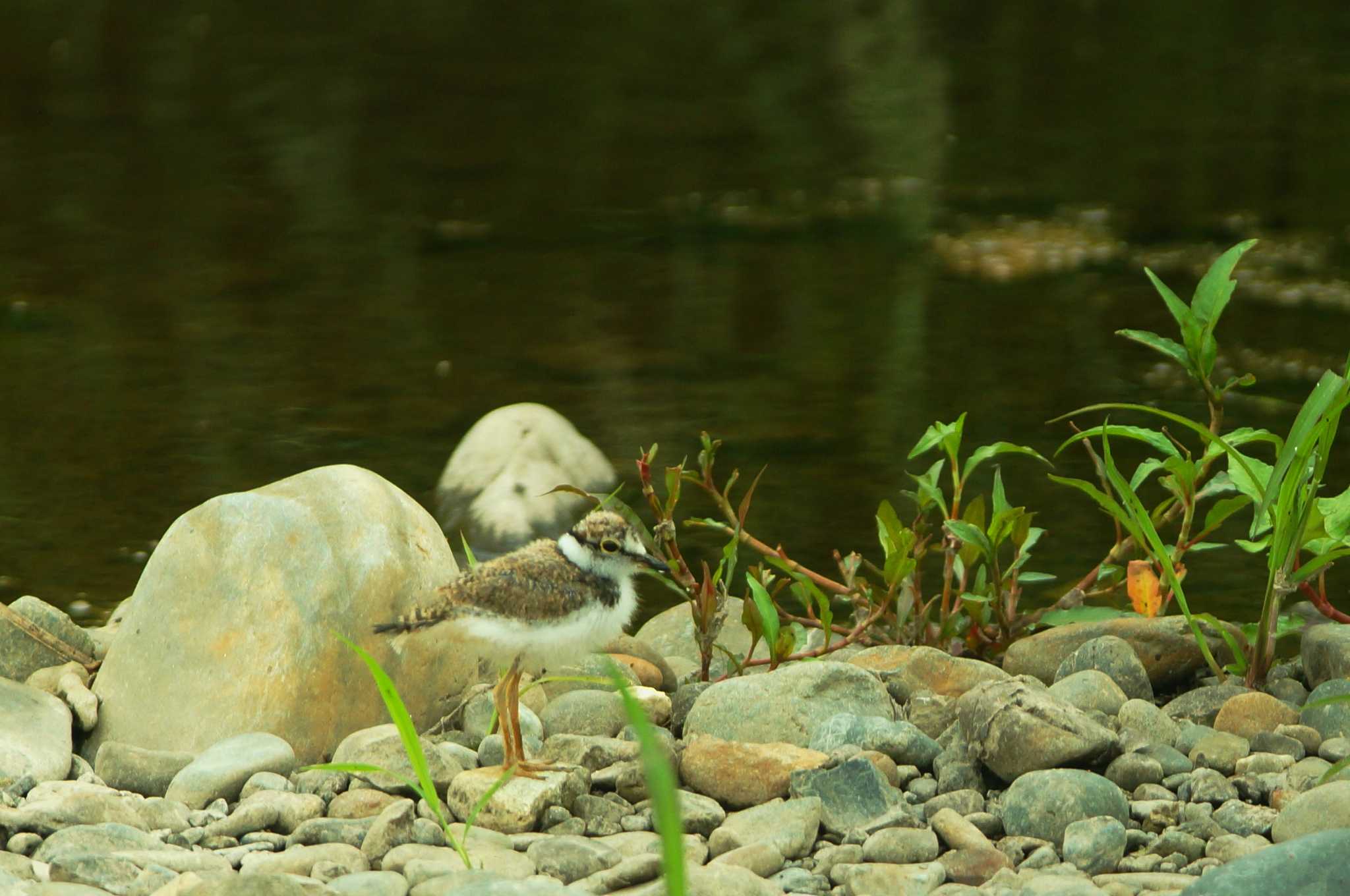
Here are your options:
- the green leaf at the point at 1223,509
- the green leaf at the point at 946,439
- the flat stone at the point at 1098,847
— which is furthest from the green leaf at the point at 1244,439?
the flat stone at the point at 1098,847

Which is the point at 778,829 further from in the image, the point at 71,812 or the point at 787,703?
the point at 71,812

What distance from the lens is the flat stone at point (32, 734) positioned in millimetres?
4586

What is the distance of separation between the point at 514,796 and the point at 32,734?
4.57 ft

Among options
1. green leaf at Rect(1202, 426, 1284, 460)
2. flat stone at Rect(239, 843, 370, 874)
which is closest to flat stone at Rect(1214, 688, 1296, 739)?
green leaf at Rect(1202, 426, 1284, 460)

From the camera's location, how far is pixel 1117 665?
494cm

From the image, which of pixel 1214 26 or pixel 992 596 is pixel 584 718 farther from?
pixel 1214 26

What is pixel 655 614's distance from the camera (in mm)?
7082

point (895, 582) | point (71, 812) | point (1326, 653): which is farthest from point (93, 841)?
point (1326, 653)

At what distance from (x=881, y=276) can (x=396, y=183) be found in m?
4.56

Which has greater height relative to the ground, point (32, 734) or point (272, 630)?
point (272, 630)

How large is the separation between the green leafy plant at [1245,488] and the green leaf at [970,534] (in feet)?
1.12

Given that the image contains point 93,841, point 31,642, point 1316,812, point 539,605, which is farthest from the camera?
point 31,642

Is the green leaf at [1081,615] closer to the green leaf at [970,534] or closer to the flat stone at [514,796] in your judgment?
the green leaf at [970,534]

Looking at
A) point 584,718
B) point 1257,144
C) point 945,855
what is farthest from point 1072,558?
point 1257,144
